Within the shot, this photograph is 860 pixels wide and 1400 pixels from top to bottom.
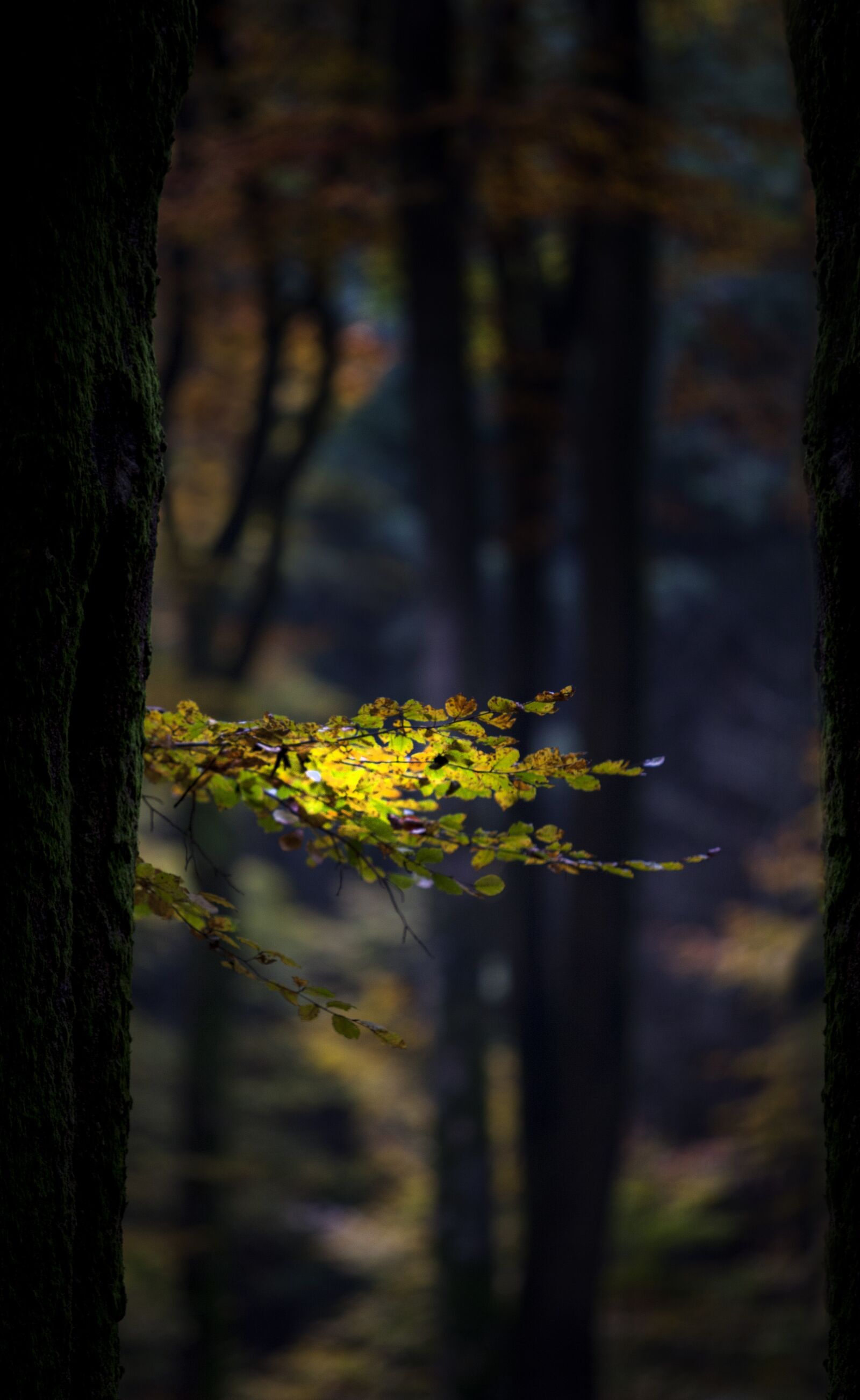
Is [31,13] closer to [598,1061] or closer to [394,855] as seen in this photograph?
[394,855]

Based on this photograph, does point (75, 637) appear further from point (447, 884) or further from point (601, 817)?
point (601, 817)

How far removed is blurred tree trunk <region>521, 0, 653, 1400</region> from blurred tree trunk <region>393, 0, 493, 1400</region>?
475 millimetres

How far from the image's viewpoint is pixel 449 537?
311 inches

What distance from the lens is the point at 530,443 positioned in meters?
9.16

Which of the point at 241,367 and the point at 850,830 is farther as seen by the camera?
the point at 241,367

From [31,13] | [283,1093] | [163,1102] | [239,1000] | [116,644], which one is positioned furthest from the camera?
[239,1000]

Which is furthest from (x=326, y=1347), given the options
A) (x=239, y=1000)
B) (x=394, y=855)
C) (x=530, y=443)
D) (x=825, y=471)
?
(x=825, y=471)

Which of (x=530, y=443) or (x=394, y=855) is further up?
(x=530, y=443)

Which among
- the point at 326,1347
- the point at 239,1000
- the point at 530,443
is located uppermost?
the point at 530,443

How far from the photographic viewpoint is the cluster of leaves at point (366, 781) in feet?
6.16

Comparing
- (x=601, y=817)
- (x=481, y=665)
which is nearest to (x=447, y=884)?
(x=601, y=817)

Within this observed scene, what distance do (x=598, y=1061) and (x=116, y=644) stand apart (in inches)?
261

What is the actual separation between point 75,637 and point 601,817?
6105 millimetres

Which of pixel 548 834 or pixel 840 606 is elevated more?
pixel 840 606
